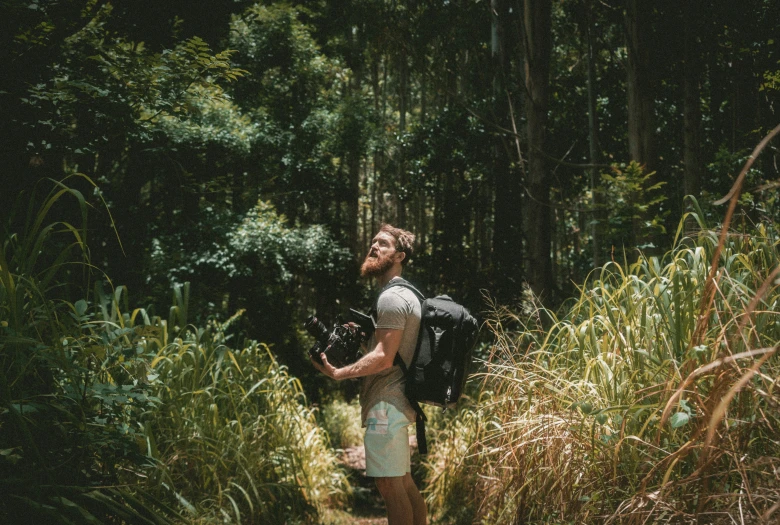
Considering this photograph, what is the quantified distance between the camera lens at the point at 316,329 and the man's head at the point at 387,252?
0.39 meters

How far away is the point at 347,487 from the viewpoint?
617 centimetres

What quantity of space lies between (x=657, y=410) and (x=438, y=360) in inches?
44.3

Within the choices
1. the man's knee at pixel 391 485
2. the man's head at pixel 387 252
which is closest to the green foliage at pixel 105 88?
the man's head at pixel 387 252

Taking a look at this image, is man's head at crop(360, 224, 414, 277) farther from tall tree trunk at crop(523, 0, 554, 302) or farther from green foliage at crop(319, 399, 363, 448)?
green foliage at crop(319, 399, 363, 448)

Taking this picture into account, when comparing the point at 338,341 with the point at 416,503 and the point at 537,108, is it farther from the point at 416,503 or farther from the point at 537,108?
the point at 537,108

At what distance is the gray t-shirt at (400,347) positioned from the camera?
3361mm

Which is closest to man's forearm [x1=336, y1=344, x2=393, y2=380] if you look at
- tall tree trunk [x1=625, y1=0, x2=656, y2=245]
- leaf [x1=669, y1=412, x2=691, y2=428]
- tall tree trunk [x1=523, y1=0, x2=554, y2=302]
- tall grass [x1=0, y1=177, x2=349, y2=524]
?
tall grass [x1=0, y1=177, x2=349, y2=524]

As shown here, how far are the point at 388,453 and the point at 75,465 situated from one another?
4.65 ft

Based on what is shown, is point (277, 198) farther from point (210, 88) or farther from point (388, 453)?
point (388, 453)

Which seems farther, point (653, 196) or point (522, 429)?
point (653, 196)

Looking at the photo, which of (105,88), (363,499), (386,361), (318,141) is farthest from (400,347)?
(318,141)

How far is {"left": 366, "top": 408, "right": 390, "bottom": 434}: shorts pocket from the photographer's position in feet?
11.0

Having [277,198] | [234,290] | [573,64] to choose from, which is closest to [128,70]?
[234,290]

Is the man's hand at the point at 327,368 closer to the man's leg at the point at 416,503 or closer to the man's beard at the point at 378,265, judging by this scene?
the man's beard at the point at 378,265
